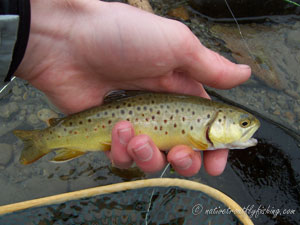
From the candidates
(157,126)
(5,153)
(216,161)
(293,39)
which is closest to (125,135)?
(157,126)

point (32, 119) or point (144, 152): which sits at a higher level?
point (144, 152)

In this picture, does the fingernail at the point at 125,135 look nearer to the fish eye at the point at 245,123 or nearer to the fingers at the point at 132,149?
the fingers at the point at 132,149

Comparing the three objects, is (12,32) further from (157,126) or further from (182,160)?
(182,160)

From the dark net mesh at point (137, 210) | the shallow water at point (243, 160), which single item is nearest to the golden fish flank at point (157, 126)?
the dark net mesh at point (137, 210)

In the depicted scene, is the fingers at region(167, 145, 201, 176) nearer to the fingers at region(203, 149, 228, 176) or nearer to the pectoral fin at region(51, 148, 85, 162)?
the fingers at region(203, 149, 228, 176)

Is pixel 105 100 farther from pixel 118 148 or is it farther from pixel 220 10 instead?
pixel 220 10


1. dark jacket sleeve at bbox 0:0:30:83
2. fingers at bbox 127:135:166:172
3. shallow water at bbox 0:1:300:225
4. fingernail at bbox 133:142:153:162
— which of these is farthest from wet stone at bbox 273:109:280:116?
dark jacket sleeve at bbox 0:0:30:83

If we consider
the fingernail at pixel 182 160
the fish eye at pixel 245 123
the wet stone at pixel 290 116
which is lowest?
the wet stone at pixel 290 116
